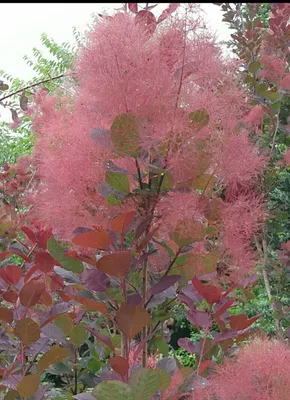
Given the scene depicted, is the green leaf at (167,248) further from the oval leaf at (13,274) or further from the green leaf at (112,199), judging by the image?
the oval leaf at (13,274)

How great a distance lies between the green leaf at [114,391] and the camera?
936 mm

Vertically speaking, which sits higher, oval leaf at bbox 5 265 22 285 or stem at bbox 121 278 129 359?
oval leaf at bbox 5 265 22 285

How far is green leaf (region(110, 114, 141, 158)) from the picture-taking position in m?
1.04

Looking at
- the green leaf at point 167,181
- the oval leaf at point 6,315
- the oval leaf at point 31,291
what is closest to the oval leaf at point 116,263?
the green leaf at point 167,181

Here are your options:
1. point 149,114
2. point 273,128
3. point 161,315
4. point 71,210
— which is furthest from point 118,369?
point 273,128

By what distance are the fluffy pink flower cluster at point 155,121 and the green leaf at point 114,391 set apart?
293mm

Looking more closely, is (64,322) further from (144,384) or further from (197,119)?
(197,119)

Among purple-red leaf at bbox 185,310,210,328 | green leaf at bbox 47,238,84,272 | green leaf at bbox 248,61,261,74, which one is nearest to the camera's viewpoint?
green leaf at bbox 47,238,84,272

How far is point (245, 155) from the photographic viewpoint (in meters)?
1.16

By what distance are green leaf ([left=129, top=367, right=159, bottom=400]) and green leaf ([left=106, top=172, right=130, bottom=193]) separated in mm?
316

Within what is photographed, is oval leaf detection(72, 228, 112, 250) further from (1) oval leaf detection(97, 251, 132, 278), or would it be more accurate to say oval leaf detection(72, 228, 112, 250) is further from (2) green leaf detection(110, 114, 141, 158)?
(2) green leaf detection(110, 114, 141, 158)

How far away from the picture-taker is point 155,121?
3.48 ft

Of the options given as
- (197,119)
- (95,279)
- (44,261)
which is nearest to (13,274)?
(44,261)

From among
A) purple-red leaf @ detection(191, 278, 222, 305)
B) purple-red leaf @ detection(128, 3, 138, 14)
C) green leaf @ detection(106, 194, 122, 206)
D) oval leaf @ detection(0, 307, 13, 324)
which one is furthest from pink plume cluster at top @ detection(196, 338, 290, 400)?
purple-red leaf @ detection(128, 3, 138, 14)
